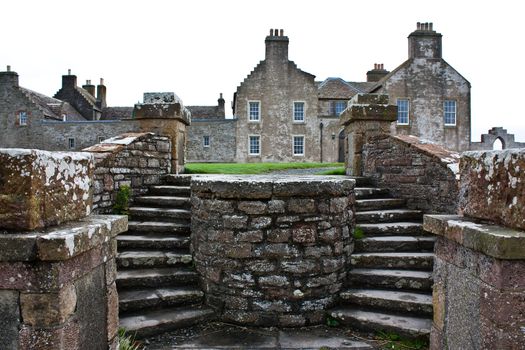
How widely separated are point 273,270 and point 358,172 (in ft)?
13.8

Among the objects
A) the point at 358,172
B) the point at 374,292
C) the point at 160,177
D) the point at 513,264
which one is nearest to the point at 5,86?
the point at 160,177

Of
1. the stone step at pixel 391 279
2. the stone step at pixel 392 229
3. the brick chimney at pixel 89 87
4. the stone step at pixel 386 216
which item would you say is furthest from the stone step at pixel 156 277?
the brick chimney at pixel 89 87

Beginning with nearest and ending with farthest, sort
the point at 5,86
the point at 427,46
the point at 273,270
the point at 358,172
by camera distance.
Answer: the point at 273,270 < the point at 358,172 < the point at 427,46 < the point at 5,86

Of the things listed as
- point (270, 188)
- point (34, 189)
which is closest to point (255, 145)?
point (270, 188)

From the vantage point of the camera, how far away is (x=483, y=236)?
2.21 meters

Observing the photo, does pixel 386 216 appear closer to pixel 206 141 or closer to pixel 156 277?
pixel 156 277

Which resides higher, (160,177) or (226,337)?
(160,177)

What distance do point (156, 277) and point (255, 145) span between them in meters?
25.5

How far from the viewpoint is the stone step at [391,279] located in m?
5.31

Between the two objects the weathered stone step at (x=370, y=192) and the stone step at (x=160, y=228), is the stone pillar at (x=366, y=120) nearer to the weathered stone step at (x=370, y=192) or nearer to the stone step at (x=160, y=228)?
the weathered stone step at (x=370, y=192)

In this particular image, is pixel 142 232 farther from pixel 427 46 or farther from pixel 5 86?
pixel 5 86

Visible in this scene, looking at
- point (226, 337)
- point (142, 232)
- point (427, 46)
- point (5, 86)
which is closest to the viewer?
point (226, 337)

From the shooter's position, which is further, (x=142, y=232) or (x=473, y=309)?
(x=142, y=232)

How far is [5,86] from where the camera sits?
34938 mm
